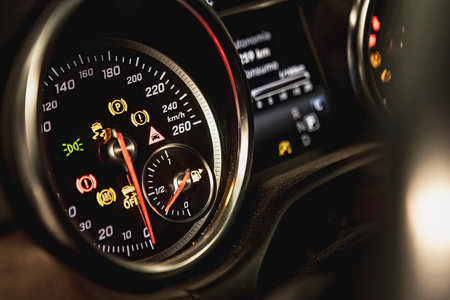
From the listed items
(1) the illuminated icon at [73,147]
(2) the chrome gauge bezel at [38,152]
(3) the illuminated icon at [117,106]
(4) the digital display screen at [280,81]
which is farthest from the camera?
(4) the digital display screen at [280,81]

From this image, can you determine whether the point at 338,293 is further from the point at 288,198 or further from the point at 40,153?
the point at 40,153

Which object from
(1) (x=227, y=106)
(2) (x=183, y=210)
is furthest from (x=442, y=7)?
(2) (x=183, y=210)

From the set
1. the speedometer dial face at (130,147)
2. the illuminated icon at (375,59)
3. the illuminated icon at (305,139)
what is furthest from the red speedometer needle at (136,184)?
the illuminated icon at (375,59)

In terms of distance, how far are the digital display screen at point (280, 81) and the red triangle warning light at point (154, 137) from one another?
13.2 inches

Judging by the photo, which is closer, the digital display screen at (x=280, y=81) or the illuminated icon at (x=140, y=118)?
the illuminated icon at (x=140, y=118)

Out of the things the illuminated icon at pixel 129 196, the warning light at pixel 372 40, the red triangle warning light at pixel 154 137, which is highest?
the warning light at pixel 372 40

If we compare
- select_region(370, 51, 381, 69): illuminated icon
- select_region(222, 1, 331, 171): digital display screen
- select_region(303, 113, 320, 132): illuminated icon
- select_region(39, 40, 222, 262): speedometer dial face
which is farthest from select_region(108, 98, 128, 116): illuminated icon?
select_region(370, 51, 381, 69): illuminated icon

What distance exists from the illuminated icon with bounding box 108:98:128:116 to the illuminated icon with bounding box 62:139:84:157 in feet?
0.42

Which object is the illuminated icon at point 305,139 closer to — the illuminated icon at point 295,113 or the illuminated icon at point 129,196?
the illuminated icon at point 295,113

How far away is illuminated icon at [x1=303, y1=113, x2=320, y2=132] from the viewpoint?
1988 mm

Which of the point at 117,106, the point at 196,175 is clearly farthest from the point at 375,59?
the point at 117,106

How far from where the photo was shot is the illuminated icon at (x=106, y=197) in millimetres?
1435

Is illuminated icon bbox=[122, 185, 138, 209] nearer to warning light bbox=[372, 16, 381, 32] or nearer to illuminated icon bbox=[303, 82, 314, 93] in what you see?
illuminated icon bbox=[303, 82, 314, 93]

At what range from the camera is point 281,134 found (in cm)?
191
